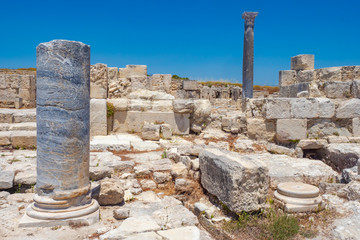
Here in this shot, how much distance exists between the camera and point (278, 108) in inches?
286

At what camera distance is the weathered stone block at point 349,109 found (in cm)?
720

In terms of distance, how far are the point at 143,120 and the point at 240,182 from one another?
16.8 feet

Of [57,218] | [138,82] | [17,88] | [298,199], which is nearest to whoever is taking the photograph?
[57,218]

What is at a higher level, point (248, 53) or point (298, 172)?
point (248, 53)

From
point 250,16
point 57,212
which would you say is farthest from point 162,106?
point 250,16

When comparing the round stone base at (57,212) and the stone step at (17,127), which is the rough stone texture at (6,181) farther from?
the stone step at (17,127)

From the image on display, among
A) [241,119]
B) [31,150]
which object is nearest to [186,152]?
[241,119]

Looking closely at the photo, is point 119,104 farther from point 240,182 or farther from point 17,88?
point 17,88

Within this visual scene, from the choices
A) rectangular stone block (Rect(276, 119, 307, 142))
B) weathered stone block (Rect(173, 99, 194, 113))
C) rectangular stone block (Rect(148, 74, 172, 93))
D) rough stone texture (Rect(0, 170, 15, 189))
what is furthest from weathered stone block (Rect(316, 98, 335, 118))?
rough stone texture (Rect(0, 170, 15, 189))

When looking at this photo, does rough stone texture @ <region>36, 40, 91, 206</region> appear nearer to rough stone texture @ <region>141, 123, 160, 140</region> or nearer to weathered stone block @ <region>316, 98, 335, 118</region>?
rough stone texture @ <region>141, 123, 160, 140</region>

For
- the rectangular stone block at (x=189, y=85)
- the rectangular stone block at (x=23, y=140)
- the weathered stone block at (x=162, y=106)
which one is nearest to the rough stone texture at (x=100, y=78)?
the weathered stone block at (x=162, y=106)

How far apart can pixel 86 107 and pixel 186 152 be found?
256 cm

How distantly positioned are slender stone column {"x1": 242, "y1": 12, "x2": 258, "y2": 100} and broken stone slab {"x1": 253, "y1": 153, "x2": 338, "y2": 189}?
11463 millimetres

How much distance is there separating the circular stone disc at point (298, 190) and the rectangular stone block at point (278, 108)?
120 inches
